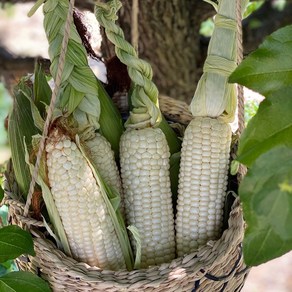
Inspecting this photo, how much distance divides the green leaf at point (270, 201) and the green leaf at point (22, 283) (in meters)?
0.34

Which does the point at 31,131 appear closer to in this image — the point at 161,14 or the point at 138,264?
the point at 138,264

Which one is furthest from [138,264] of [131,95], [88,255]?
[131,95]

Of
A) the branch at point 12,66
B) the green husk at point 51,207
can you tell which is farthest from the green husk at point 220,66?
the branch at point 12,66

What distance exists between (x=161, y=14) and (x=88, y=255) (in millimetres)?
798

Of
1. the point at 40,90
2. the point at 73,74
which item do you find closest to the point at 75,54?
the point at 73,74

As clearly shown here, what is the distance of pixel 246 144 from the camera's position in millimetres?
593

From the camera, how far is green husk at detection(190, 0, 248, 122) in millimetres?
894

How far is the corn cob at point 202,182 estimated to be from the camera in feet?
3.00

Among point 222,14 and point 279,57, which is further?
point 222,14

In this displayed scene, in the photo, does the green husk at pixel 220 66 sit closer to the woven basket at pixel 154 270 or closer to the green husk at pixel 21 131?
the woven basket at pixel 154 270

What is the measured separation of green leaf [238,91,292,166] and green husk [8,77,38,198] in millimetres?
461

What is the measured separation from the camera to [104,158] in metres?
0.95

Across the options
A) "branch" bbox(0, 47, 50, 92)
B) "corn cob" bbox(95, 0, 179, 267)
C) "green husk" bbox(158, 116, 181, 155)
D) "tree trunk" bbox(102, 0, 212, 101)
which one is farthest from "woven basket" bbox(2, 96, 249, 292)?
"branch" bbox(0, 47, 50, 92)

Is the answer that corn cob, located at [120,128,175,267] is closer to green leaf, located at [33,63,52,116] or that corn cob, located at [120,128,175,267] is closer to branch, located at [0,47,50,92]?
green leaf, located at [33,63,52,116]
